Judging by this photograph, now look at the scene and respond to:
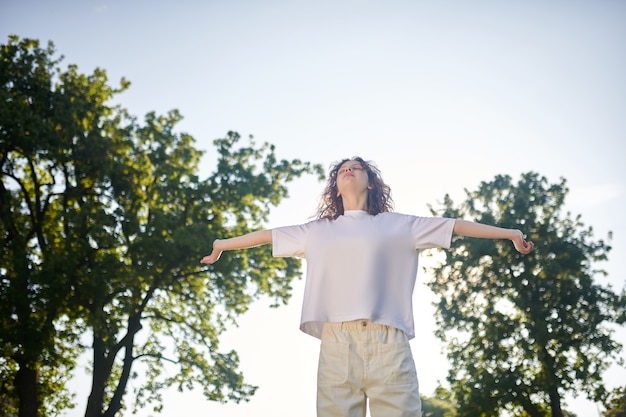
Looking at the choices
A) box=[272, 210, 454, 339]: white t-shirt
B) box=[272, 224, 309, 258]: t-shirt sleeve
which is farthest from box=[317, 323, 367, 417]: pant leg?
box=[272, 224, 309, 258]: t-shirt sleeve

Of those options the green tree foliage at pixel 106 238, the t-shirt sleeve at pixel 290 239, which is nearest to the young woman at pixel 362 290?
the t-shirt sleeve at pixel 290 239

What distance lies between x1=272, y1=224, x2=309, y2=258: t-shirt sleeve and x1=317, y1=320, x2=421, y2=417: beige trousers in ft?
2.25

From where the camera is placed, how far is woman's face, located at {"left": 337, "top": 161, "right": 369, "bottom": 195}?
4047 mm

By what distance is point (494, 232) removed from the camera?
349 centimetres

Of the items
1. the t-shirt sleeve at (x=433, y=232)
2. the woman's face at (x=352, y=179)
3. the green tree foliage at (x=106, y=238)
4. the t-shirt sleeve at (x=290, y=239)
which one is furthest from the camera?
the green tree foliage at (x=106, y=238)

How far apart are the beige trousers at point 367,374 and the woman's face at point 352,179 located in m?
1.00

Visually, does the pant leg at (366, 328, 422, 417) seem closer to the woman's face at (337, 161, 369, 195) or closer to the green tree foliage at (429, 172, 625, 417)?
the woman's face at (337, 161, 369, 195)

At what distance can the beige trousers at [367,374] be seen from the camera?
3.24 meters

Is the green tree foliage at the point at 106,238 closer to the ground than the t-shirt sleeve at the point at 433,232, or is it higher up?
higher up

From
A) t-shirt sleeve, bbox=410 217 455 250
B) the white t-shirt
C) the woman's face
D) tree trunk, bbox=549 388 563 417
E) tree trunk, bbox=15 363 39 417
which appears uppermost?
tree trunk, bbox=549 388 563 417

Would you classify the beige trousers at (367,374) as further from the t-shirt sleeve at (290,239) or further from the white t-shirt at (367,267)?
the t-shirt sleeve at (290,239)

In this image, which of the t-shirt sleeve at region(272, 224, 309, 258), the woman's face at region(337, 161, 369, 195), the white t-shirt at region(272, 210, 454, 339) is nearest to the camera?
the white t-shirt at region(272, 210, 454, 339)

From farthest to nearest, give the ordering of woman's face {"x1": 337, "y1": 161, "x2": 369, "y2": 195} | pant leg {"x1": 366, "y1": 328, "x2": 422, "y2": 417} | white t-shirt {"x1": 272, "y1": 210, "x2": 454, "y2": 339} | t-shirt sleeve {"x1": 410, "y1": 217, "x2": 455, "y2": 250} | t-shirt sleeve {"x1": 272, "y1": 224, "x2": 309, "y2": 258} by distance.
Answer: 1. woman's face {"x1": 337, "y1": 161, "x2": 369, "y2": 195}
2. t-shirt sleeve {"x1": 272, "y1": 224, "x2": 309, "y2": 258}
3. t-shirt sleeve {"x1": 410, "y1": 217, "x2": 455, "y2": 250}
4. white t-shirt {"x1": 272, "y1": 210, "x2": 454, "y2": 339}
5. pant leg {"x1": 366, "y1": 328, "x2": 422, "y2": 417}

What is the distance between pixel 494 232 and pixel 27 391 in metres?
17.0
